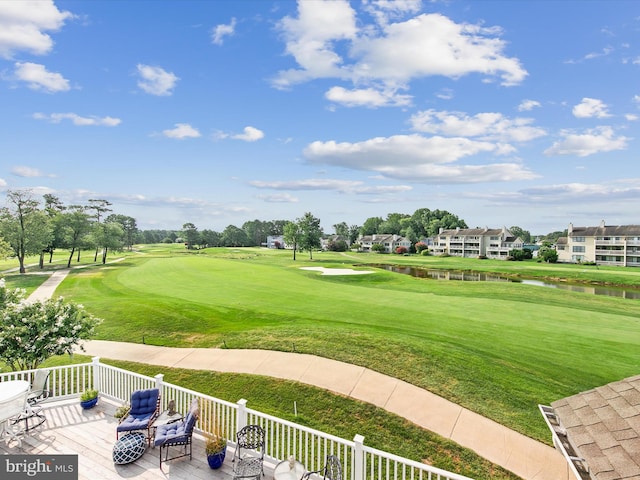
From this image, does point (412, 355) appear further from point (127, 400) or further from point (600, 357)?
point (127, 400)

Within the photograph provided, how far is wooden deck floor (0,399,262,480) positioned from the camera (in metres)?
6.28

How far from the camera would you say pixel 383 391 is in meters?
9.80

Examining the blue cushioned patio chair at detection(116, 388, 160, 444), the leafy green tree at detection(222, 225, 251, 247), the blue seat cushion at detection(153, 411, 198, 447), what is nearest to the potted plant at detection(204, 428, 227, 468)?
the blue seat cushion at detection(153, 411, 198, 447)

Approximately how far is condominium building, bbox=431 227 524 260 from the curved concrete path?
8406cm

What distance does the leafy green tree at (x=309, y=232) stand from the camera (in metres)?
69.6

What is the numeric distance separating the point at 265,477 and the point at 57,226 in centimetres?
6069

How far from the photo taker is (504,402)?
9.34m

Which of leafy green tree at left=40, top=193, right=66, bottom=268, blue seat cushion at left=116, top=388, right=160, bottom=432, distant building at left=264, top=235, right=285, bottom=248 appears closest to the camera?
blue seat cushion at left=116, top=388, right=160, bottom=432

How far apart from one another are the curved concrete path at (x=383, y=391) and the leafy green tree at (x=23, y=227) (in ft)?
128

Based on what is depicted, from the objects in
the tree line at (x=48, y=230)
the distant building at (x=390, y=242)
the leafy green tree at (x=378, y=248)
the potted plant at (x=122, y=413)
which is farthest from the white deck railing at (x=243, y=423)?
the distant building at (x=390, y=242)

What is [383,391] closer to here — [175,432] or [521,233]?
[175,432]

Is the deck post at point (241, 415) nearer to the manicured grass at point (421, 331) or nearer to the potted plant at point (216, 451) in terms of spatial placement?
the potted plant at point (216, 451)

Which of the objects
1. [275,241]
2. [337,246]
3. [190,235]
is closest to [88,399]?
[337,246]

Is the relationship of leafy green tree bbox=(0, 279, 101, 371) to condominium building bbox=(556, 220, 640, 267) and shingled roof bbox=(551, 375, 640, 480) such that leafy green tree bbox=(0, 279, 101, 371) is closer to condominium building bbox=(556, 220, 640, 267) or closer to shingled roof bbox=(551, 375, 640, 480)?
shingled roof bbox=(551, 375, 640, 480)
